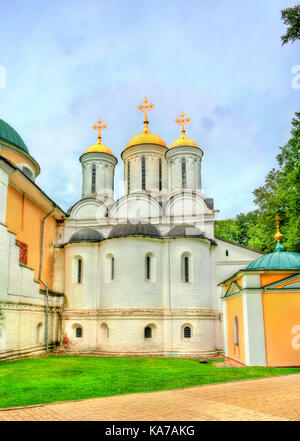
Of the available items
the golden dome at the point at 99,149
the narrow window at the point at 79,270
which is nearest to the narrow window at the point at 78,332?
the narrow window at the point at 79,270

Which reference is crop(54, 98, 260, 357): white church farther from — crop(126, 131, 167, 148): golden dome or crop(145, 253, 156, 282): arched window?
crop(126, 131, 167, 148): golden dome

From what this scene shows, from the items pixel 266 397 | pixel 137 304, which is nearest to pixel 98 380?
pixel 266 397

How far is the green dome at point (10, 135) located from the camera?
77.3ft

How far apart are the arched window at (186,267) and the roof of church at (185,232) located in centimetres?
114

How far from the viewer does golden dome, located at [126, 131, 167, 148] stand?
28047 millimetres

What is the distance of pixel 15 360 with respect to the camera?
54.3ft

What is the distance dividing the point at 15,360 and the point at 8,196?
7.62 meters

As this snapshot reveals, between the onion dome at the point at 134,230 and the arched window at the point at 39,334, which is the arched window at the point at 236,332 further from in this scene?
the arched window at the point at 39,334

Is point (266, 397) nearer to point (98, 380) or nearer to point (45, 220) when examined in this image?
point (98, 380)

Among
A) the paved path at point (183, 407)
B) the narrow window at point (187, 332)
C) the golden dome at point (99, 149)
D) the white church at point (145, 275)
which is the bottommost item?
the paved path at point (183, 407)

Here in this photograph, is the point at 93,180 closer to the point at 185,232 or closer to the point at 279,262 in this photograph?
the point at 185,232
